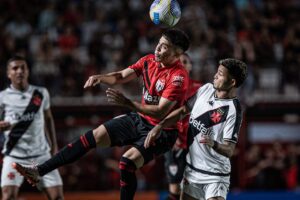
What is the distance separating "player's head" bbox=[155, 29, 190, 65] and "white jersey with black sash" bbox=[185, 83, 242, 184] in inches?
22.4

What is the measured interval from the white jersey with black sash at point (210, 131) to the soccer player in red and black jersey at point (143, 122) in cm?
26

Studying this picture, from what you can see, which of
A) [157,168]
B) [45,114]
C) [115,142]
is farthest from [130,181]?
[157,168]

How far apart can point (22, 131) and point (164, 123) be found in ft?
8.13

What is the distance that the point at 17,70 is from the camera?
8508 millimetres

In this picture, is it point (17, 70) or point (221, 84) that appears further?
point (17, 70)

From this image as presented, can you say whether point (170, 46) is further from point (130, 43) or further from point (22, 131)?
point (130, 43)

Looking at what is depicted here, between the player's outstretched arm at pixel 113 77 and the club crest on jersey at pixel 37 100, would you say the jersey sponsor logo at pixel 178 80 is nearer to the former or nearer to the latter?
the player's outstretched arm at pixel 113 77

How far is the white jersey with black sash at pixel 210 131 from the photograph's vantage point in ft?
23.1

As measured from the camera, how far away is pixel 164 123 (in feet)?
23.1

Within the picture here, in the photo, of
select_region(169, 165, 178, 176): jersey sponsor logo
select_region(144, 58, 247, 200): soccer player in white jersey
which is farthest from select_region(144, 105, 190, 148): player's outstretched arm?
select_region(169, 165, 178, 176): jersey sponsor logo

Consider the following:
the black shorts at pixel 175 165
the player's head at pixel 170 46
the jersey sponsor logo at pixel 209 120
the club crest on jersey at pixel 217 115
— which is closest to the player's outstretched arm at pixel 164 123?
the jersey sponsor logo at pixel 209 120

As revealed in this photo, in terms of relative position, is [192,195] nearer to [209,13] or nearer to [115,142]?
[115,142]

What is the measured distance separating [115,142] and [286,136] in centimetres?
800

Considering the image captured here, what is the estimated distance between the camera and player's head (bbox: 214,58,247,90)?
7074 millimetres
